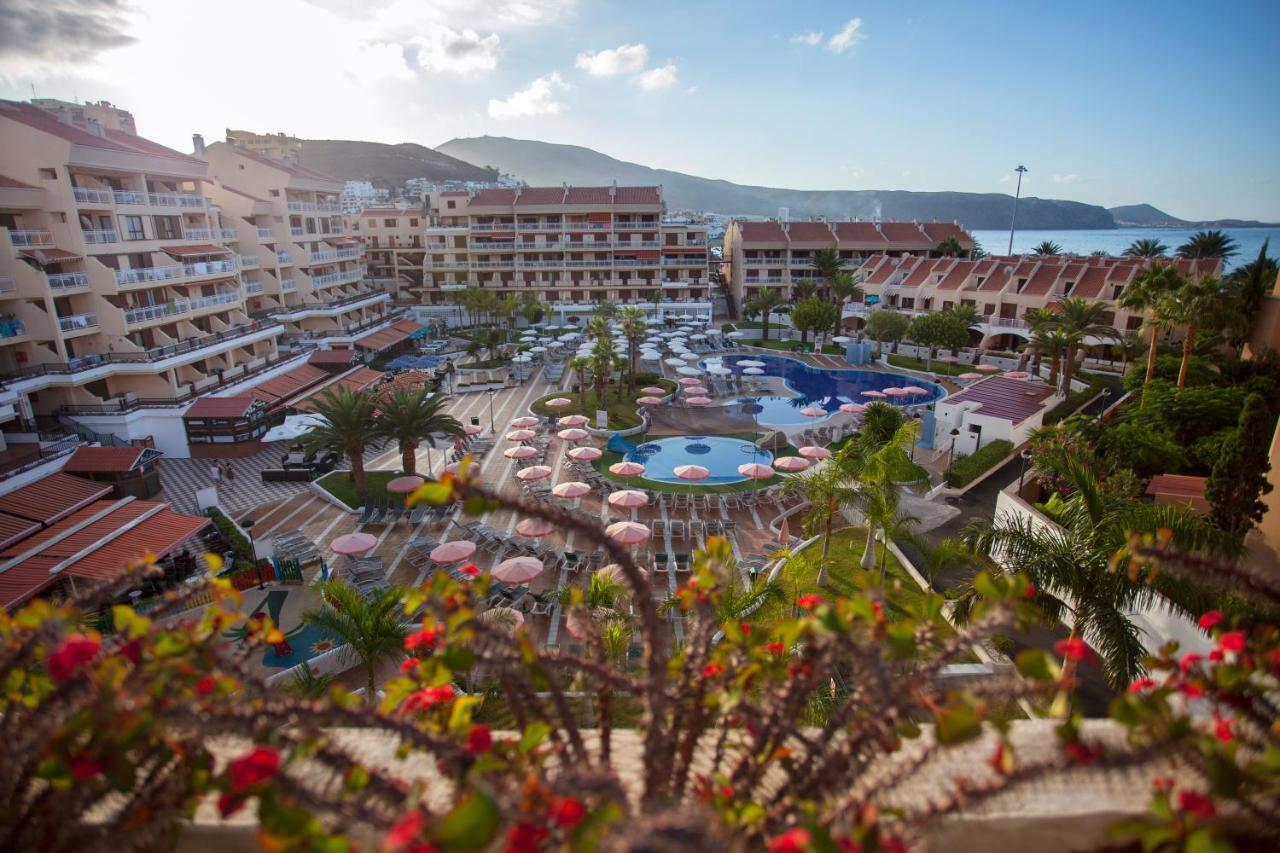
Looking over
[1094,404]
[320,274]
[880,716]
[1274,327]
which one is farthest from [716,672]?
[320,274]

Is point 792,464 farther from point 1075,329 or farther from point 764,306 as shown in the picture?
point 764,306

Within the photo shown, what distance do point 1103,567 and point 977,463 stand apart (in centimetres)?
1510

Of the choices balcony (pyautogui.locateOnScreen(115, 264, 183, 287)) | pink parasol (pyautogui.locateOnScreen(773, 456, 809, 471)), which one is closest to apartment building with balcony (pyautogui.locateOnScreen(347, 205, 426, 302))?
balcony (pyautogui.locateOnScreen(115, 264, 183, 287))

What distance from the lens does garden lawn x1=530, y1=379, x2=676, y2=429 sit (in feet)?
113

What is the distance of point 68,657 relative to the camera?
3625 mm

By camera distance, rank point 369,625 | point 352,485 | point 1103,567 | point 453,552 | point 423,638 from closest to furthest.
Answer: point 423,638 < point 1103,567 < point 369,625 < point 453,552 < point 352,485

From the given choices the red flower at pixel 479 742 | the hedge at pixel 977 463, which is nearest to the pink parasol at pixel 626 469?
the hedge at pixel 977 463

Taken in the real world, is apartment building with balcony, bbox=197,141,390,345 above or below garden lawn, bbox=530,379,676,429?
above

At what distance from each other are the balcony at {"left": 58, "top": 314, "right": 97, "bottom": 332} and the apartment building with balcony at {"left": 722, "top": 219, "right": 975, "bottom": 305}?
173 ft

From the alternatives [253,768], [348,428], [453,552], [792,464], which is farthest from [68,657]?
[792,464]

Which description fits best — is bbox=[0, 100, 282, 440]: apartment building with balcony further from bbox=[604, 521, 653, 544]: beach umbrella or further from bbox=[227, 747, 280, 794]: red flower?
bbox=[227, 747, 280, 794]: red flower

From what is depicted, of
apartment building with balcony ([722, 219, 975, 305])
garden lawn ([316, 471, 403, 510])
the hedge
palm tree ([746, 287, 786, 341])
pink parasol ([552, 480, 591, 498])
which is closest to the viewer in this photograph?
pink parasol ([552, 480, 591, 498])

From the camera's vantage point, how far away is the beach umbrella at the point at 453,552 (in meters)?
18.1

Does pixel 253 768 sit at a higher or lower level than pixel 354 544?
higher
